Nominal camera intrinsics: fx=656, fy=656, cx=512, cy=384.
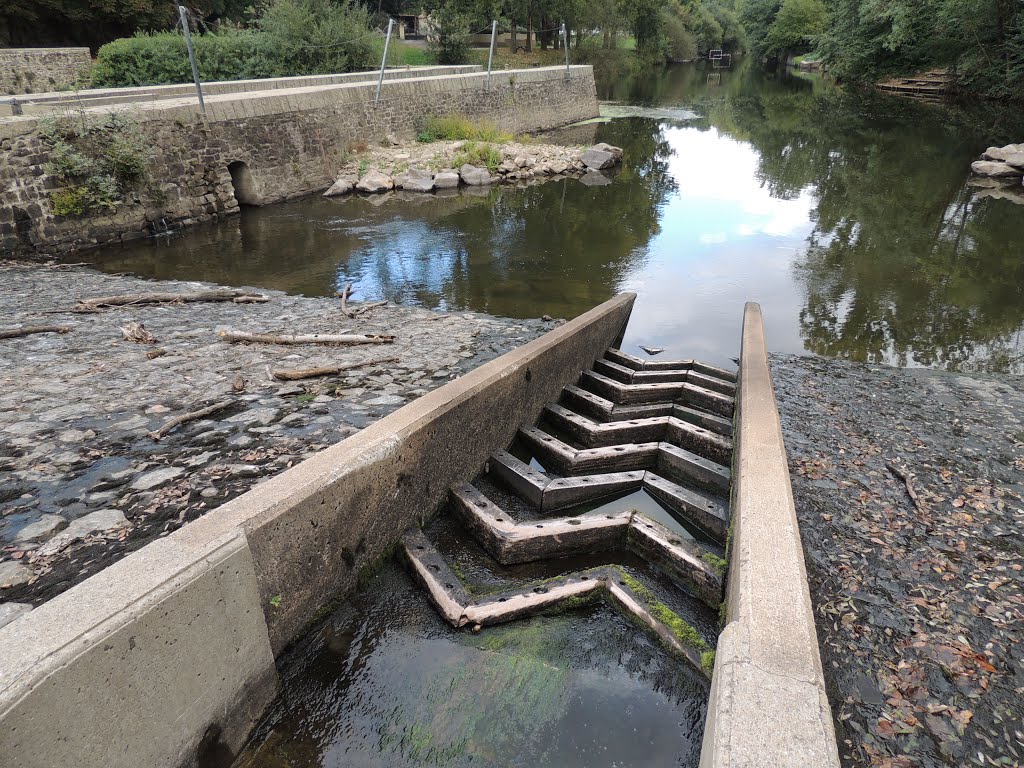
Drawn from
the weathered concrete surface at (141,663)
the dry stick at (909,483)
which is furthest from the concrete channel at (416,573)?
the dry stick at (909,483)

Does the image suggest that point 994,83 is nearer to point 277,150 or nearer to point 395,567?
point 277,150

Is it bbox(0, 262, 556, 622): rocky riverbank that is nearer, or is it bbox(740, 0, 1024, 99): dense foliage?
bbox(0, 262, 556, 622): rocky riverbank

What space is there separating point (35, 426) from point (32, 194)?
8.68 meters

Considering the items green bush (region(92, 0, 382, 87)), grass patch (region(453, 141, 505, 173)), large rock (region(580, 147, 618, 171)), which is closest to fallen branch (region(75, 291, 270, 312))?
grass patch (region(453, 141, 505, 173))

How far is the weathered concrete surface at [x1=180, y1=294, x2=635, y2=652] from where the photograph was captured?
2814 mm

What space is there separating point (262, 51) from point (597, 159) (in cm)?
1389

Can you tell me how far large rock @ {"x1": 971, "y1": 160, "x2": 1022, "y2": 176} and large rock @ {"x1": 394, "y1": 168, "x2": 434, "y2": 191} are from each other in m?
15.8

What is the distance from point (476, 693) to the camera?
2959 mm

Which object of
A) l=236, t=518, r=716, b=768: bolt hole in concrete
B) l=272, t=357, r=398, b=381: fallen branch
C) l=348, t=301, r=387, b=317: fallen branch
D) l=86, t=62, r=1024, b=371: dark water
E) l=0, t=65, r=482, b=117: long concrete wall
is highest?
l=0, t=65, r=482, b=117: long concrete wall

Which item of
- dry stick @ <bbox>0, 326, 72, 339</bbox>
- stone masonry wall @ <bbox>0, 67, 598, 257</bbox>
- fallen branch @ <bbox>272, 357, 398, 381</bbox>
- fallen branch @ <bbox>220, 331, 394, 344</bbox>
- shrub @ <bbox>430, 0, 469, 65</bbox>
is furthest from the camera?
shrub @ <bbox>430, 0, 469, 65</bbox>

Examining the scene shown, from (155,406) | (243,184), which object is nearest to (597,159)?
(243,184)

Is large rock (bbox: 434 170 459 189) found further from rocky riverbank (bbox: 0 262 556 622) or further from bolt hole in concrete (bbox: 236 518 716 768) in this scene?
bolt hole in concrete (bbox: 236 518 716 768)

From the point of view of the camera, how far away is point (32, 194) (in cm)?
1066

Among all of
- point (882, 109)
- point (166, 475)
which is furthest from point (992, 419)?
→ point (882, 109)
